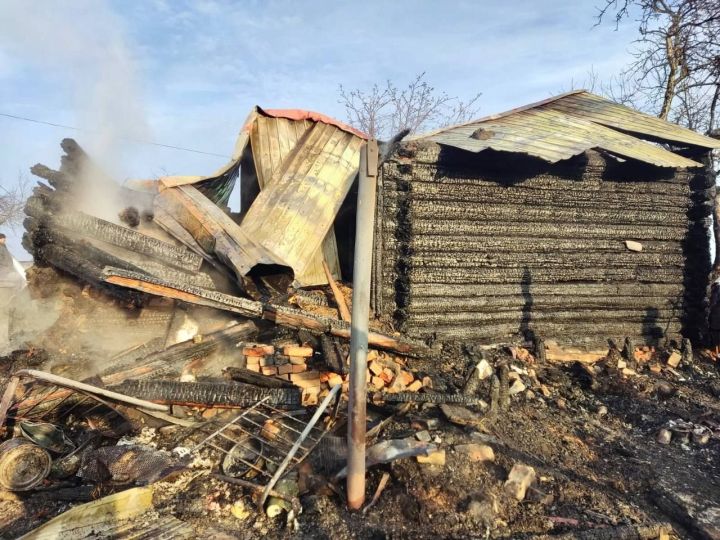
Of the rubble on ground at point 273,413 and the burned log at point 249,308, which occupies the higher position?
the burned log at point 249,308

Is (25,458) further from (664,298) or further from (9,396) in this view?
(664,298)

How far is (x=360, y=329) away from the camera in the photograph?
9.37 feet

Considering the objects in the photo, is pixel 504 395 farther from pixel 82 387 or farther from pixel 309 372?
pixel 82 387

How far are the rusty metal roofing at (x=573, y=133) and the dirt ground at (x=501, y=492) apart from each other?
11.8 ft

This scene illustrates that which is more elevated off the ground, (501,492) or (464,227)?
(464,227)

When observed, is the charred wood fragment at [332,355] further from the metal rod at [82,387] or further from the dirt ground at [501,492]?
the metal rod at [82,387]

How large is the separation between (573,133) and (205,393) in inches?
276

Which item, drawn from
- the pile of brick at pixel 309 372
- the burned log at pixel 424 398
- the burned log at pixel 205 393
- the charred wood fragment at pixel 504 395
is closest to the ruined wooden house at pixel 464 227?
the pile of brick at pixel 309 372

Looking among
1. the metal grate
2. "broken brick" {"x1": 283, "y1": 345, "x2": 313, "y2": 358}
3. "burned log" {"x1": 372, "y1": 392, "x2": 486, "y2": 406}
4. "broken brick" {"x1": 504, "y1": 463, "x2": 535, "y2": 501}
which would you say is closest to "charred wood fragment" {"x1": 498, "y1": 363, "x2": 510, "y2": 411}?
"burned log" {"x1": 372, "y1": 392, "x2": 486, "y2": 406}

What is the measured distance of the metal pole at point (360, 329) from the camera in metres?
2.85

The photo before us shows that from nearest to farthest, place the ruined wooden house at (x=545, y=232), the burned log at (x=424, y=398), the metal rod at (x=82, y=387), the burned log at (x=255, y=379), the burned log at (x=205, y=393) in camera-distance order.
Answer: the metal rod at (x=82, y=387) → the burned log at (x=205, y=393) → the burned log at (x=424, y=398) → the burned log at (x=255, y=379) → the ruined wooden house at (x=545, y=232)

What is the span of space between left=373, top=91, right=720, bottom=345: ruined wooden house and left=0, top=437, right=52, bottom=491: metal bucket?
4.32 m

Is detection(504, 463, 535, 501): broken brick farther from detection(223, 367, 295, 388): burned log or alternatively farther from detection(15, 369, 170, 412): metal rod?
detection(15, 369, 170, 412): metal rod

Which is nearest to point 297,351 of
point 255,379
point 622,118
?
point 255,379
